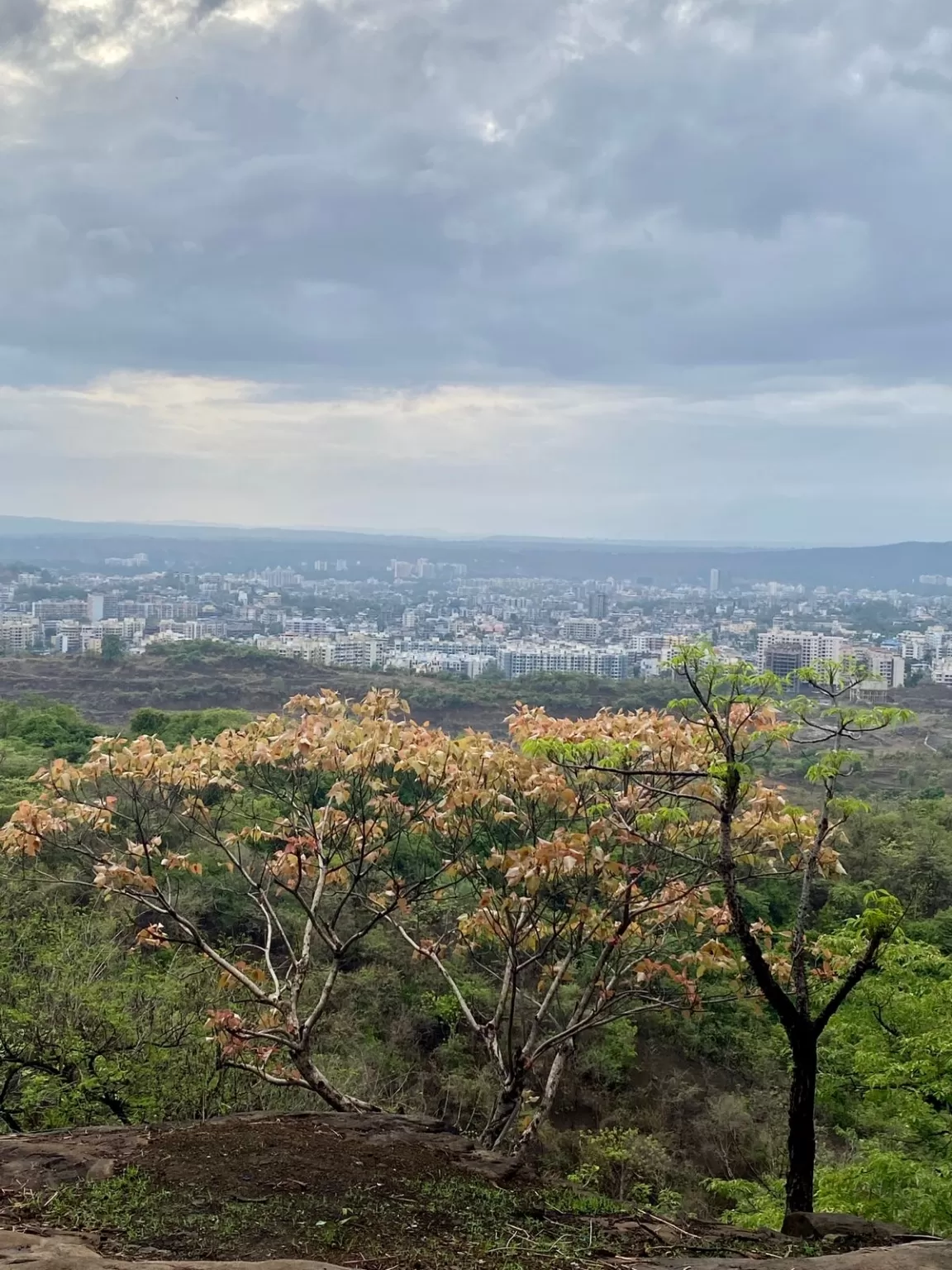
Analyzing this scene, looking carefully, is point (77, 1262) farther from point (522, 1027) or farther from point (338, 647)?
point (338, 647)

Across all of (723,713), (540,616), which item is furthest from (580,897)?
(540,616)

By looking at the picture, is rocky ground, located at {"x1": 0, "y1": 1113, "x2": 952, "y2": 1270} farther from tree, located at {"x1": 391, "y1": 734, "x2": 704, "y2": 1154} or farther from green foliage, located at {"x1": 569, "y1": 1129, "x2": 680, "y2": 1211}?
green foliage, located at {"x1": 569, "y1": 1129, "x2": 680, "y2": 1211}

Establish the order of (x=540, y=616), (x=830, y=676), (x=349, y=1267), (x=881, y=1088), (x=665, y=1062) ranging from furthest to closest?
(x=540, y=616), (x=665, y=1062), (x=881, y=1088), (x=830, y=676), (x=349, y=1267)

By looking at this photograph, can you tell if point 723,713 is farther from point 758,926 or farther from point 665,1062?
point 665,1062

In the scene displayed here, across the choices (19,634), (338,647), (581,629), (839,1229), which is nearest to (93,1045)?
(839,1229)

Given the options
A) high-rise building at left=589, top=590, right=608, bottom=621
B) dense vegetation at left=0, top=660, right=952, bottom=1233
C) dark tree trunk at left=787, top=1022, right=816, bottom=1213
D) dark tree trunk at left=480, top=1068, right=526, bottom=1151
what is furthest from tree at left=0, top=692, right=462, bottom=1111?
high-rise building at left=589, top=590, right=608, bottom=621
